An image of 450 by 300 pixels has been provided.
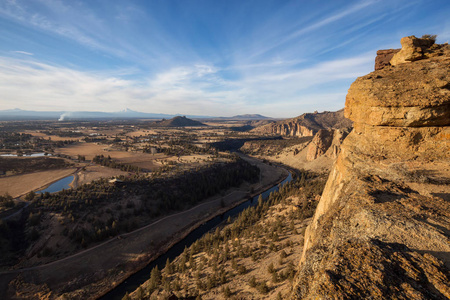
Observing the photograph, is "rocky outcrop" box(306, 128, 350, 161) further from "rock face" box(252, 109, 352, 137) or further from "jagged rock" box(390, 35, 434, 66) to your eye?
"rock face" box(252, 109, 352, 137)

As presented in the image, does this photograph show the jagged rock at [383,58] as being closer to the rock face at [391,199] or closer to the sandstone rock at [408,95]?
the rock face at [391,199]

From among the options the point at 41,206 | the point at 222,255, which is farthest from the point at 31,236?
the point at 222,255

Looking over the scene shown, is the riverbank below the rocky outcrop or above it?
below

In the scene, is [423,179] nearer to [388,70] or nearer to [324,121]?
[388,70]

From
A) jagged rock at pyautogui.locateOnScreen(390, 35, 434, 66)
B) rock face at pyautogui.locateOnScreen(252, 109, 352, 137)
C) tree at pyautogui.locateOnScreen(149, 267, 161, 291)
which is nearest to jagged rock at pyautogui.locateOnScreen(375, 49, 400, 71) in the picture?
jagged rock at pyautogui.locateOnScreen(390, 35, 434, 66)

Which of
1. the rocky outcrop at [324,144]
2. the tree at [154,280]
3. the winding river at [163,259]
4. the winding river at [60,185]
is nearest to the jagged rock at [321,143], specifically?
the rocky outcrop at [324,144]
